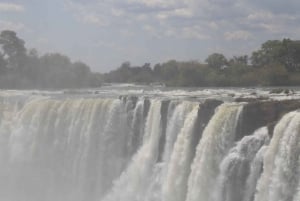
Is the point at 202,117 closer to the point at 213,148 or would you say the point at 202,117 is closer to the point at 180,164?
the point at 180,164

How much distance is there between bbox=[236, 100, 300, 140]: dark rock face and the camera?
1678cm

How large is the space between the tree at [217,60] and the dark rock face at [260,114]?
36.3 m

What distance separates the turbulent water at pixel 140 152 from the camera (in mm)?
15281

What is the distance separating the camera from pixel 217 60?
54219 mm

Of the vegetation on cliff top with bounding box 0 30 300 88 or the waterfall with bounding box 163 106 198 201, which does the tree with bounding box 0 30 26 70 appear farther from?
the waterfall with bounding box 163 106 198 201

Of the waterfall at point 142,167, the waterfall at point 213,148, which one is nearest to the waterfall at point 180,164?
the waterfall at point 213,148

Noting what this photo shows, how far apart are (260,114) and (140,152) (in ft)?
20.4

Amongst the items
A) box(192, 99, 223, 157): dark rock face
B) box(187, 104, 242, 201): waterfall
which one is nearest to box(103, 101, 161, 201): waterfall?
box(192, 99, 223, 157): dark rock face

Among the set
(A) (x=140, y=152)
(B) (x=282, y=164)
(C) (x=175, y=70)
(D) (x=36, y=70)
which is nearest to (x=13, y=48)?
(D) (x=36, y=70)

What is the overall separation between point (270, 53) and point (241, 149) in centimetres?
3480

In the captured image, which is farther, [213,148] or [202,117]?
[202,117]

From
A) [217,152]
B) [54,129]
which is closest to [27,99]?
[54,129]

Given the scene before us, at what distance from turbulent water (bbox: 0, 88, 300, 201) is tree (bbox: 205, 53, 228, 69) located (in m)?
25.0

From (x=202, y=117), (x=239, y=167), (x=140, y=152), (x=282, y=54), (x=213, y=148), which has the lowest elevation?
Answer: (x=140, y=152)
